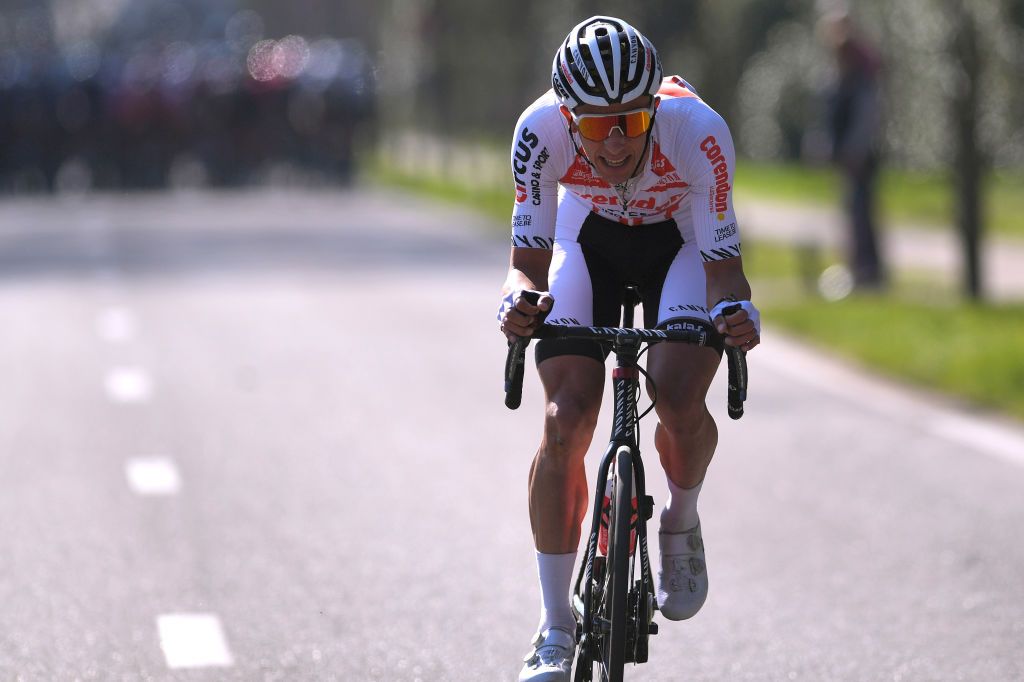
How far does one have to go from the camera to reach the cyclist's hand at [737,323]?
4.92 metres

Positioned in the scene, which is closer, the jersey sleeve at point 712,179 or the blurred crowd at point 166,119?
the jersey sleeve at point 712,179

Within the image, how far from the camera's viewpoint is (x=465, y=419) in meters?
10.6

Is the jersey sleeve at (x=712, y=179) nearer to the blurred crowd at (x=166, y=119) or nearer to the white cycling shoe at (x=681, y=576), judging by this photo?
the white cycling shoe at (x=681, y=576)

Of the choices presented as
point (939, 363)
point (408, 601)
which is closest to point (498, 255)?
point (939, 363)

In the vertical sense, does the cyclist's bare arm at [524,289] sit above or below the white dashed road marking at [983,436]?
above

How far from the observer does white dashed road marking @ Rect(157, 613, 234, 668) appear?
19.4 ft

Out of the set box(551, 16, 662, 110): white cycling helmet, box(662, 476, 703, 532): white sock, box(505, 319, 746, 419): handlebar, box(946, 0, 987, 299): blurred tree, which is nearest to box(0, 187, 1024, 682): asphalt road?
box(662, 476, 703, 532): white sock

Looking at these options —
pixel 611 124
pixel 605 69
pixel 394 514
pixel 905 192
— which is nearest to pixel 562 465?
pixel 611 124

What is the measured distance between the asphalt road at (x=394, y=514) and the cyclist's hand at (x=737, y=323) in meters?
1.24

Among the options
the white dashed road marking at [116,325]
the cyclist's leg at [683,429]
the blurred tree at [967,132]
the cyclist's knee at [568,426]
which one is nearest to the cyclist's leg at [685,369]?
the cyclist's leg at [683,429]

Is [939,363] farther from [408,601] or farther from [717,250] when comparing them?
[717,250]

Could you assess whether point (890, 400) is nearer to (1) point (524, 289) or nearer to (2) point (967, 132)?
(2) point (967, 132)

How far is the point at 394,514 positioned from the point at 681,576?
2.71 m

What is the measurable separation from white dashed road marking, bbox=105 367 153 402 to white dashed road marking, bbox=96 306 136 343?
1.61 meters
